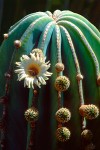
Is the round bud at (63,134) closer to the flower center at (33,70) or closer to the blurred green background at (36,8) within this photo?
the flower center at (33,70)

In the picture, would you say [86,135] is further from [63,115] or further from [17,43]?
[17,43]

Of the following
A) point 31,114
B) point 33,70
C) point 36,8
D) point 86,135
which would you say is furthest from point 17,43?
point 36,8

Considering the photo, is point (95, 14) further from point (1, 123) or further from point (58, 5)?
point (1, 123)

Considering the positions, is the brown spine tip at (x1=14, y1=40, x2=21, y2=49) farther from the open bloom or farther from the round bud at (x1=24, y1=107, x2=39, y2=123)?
the round bud at (x1=24, y1=107, x2=39, y2=123)

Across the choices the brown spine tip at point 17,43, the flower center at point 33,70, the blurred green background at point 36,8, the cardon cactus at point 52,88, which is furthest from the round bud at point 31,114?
the blurred green background at point 36,8

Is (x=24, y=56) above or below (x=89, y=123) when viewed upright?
above

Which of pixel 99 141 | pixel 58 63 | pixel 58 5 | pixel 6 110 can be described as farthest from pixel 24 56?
pixel 58 5

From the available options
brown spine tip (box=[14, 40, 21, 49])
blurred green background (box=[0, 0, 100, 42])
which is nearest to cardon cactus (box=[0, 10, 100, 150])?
brown spine tip (box=[14, 40, 21, 49])
